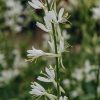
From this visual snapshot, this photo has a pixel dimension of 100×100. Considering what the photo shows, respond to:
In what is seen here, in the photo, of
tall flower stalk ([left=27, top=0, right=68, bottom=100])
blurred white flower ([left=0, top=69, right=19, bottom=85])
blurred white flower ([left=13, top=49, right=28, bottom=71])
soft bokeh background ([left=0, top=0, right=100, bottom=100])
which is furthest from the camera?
blurred white flower ([left=13, top=49, right=28, bottom=71])

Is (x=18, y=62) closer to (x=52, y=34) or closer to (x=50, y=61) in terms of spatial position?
(x=50, y=61)

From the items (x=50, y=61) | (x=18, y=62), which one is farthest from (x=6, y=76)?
(x=50, y=61)

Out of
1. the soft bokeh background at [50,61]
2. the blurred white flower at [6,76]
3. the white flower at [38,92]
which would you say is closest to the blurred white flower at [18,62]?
the soft bokeh background at [50,61]

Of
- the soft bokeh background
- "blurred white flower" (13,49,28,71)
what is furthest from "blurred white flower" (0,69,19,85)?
"blurred white flower" (13,49,28,71)

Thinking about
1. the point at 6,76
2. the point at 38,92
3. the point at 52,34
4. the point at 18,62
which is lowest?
A: the point at 6,76

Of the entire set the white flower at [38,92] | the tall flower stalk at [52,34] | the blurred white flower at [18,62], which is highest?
the tall flower stalk at [52,34]

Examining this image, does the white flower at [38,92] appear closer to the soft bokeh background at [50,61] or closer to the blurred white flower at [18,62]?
the soft bokeh background at [50,61]

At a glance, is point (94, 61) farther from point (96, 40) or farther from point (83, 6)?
point (83, 6)

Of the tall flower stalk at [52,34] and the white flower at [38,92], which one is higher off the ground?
the tall flower stalk at [52,34]

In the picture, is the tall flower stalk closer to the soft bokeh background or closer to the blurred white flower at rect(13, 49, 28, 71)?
the soft bokeh background

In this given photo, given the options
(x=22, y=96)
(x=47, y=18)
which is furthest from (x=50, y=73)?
(x=22, y=96)

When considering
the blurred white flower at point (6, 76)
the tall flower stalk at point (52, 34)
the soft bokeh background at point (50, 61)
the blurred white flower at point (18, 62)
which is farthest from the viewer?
the blurred white flower at point (18, 62)
